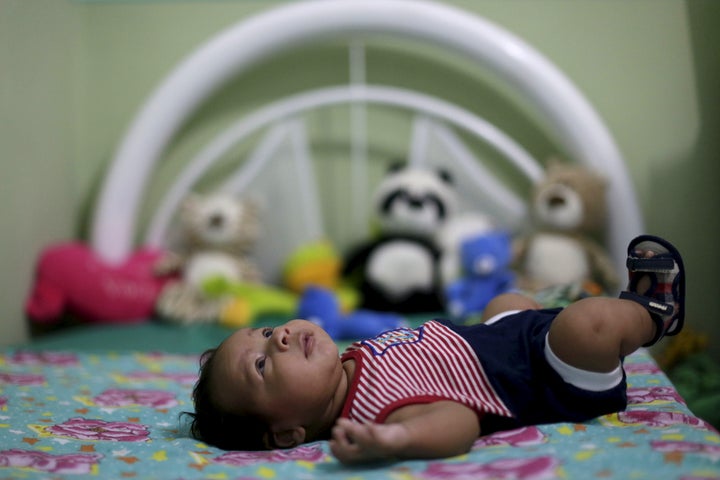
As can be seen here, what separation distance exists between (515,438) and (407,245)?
1212 mm

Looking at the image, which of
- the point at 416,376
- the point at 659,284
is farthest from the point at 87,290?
the point at 659,284

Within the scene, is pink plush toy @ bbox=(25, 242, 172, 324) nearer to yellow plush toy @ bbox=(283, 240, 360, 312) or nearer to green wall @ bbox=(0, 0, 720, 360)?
green wall @ bbox=(0, 0, 720, 360)

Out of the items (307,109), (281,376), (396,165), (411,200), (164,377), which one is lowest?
(164,377)

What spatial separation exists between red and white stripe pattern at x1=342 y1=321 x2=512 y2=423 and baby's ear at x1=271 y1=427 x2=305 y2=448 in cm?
Answer: 7

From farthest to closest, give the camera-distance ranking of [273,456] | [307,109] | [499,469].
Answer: [307,109] < [273,456] < [499,469]

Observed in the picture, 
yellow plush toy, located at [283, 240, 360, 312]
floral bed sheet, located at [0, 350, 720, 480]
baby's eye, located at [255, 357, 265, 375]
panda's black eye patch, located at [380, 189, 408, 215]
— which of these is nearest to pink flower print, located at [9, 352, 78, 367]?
floral bed sheet, located at [0, 350, 720, 480]

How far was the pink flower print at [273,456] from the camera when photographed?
37.8 inches

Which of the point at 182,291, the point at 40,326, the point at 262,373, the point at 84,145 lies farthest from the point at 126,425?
the point at 84,145

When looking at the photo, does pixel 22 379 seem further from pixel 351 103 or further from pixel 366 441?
pixel 351 103

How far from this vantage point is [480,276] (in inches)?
81.4

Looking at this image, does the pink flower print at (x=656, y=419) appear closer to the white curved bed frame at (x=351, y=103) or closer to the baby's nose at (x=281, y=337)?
Result: the baby's nose at (x=281, y=337)

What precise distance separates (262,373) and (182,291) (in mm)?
1211

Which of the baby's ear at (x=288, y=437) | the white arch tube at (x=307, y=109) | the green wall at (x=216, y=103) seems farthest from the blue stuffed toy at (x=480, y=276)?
the baby's ear at (x=288, y=437)

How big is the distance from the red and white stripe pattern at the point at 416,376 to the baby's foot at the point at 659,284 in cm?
23
